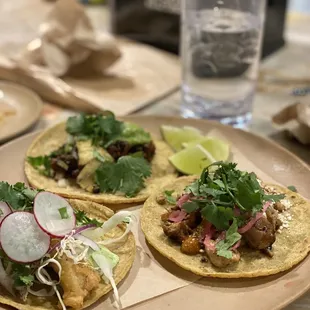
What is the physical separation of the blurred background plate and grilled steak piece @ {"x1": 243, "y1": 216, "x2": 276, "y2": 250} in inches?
39.8

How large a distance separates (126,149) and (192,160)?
21 centimetres

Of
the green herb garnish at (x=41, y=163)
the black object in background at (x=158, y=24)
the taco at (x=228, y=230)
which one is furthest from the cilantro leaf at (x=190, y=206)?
the black object in background at (x=158, y=24)

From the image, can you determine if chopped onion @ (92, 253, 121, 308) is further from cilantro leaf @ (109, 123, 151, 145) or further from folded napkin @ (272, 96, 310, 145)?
folded napkin @ (272, 96, 310, 145)

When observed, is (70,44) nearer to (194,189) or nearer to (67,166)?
(67,166)

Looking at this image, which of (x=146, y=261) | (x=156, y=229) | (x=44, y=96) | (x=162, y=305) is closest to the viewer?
(x=162, y=305)

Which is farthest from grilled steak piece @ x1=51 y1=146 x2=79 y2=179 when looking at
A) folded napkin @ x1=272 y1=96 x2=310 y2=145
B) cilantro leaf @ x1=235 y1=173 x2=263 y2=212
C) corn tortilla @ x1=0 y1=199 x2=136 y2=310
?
folded napkin @ x1=272 y1=96 x2=310 y2=145

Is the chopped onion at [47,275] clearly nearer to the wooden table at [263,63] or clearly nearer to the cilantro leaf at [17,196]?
the cilantro leaf at [17,196]

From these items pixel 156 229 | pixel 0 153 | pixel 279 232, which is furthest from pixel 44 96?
pixel 279 232

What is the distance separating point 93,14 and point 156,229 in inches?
97.4

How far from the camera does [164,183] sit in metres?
1.84

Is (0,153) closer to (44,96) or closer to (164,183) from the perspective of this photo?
(164,183)

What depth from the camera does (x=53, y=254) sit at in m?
1.38

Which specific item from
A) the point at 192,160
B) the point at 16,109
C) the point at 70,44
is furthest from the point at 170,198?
the point at 70,44

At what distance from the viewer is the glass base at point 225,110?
2.36 metres
